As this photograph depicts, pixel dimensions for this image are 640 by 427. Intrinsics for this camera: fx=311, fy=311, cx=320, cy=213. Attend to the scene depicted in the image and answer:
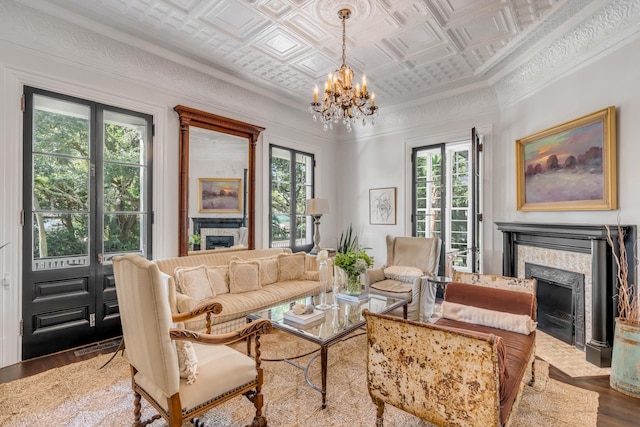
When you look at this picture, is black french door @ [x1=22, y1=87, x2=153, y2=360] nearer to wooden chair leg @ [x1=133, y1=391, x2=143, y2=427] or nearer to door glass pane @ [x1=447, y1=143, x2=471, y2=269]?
wooden chair leg @ [x1=133, y1=391, x2=143, y2=427]

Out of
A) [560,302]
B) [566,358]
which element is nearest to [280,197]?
[560,302]

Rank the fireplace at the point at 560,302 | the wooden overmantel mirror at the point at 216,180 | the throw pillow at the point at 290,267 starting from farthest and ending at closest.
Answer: the throw pillow at the point at 290,267, the wooden overmantel mirror at the point at 216,180, the fireplace at the point at 560,302

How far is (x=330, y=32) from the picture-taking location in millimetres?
3309

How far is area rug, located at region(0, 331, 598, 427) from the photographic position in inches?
78.4

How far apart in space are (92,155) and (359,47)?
3.15 m

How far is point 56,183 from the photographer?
3027 millimetres

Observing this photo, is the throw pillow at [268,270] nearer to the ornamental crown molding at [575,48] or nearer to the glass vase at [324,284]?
the glass vase at [324,284]

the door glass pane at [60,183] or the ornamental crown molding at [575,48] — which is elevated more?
the ornamental crown molding at [575,48]

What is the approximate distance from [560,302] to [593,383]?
1183mm

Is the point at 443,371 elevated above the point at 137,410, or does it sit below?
above

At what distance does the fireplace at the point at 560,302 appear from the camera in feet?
10.4

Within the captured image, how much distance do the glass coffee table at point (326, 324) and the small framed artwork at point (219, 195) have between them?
189cm

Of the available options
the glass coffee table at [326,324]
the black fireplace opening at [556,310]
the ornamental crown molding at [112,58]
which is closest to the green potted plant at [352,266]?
the glass coffee table at [326,324]

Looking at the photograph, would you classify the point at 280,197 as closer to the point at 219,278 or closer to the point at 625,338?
the point at 219,278
